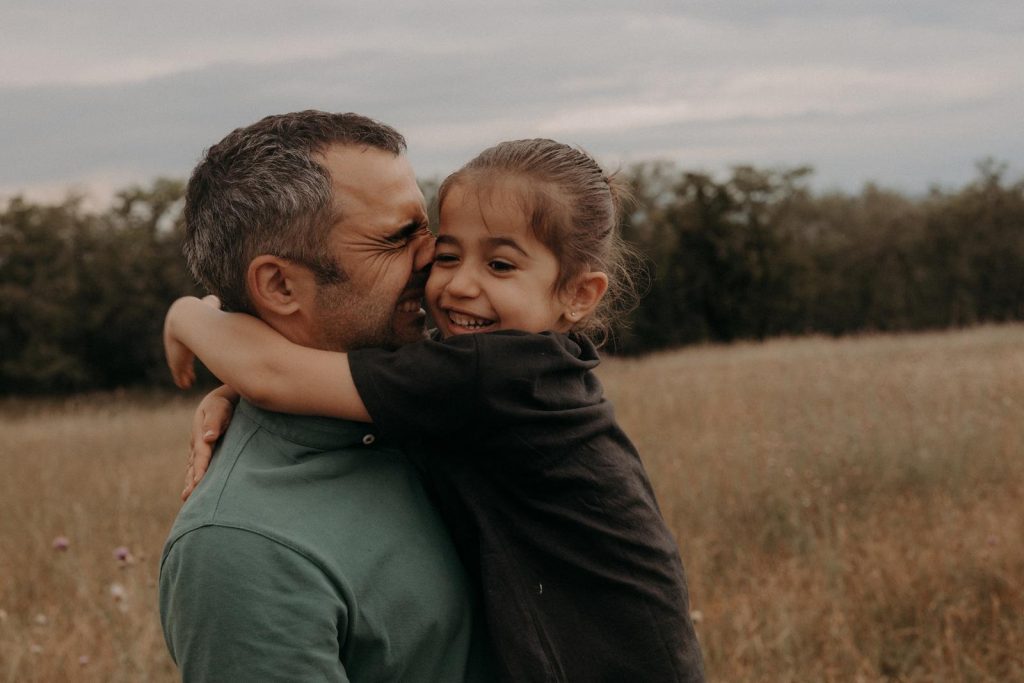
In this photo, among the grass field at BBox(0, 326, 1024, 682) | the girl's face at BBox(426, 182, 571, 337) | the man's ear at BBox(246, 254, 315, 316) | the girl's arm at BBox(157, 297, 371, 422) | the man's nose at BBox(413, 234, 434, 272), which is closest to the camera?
the girl's arm at BBox(157, 297, 371, 422)

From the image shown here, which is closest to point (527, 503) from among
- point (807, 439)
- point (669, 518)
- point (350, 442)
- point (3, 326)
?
point (350, 442)

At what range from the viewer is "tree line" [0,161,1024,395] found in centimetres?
3519

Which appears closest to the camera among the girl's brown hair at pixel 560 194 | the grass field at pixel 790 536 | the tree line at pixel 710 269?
the girl's brown hair at pixel 560 194

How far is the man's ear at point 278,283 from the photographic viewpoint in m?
1.88

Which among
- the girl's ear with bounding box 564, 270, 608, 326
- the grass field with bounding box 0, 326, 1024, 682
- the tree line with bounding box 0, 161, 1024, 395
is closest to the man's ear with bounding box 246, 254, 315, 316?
the girl's ear with bounding box 564, 270, 608, 326

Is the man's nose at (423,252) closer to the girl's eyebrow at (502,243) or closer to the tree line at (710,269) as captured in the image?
the girl's eyebrow at (502,243)

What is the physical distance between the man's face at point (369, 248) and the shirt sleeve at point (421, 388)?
15 cm

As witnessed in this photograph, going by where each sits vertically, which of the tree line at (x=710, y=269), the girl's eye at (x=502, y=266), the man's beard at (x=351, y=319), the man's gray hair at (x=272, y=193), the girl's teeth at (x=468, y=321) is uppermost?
the man's gray hair at (x=272, y=193)

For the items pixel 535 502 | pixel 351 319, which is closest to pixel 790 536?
pixel 535 502

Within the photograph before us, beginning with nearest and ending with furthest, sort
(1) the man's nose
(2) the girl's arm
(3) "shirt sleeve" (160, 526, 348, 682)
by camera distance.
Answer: (3) "shirt sleeve" (160, 526, 348, 682)
(2) the girl's arm
(1) the man's nose

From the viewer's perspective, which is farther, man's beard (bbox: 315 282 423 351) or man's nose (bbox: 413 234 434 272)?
man's nose (bbox: 413 234 434 272)

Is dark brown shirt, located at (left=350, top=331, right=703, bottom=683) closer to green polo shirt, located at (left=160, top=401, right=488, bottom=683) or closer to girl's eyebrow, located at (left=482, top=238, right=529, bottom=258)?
green polo shirt, located at (left=160, top=401, right=488, bottom=683)

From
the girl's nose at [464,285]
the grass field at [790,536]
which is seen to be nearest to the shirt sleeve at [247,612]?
the girl's nose at [464,285]

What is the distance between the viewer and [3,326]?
35188 mm
